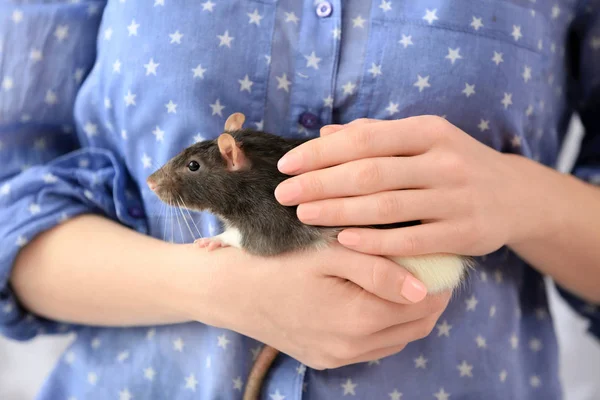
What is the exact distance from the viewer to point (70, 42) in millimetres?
1023

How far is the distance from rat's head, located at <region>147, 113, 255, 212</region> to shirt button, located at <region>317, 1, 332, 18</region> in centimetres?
23

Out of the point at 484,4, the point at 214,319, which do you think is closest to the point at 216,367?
the point at 214,319

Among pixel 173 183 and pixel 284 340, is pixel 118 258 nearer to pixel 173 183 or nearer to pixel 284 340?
pixel 173 183

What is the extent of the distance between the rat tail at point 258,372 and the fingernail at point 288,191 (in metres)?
0.30

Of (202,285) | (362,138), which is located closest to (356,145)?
(362,138)

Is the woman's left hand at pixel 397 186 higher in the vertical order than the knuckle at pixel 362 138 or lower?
lower

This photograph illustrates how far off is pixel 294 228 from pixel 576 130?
1.39m

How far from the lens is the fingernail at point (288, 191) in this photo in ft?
2.35

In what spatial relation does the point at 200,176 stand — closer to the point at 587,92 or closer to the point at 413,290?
the point at 413,290

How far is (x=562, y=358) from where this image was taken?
1.74 m

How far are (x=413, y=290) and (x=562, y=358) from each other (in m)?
1.30

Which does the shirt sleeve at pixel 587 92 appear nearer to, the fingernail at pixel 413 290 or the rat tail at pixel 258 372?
the fingernail at pixel 413 290

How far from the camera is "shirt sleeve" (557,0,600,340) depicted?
41.6 inches

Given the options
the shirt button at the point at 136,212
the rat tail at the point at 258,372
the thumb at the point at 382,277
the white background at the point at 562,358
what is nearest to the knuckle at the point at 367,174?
the thumb at the point at 382,277
